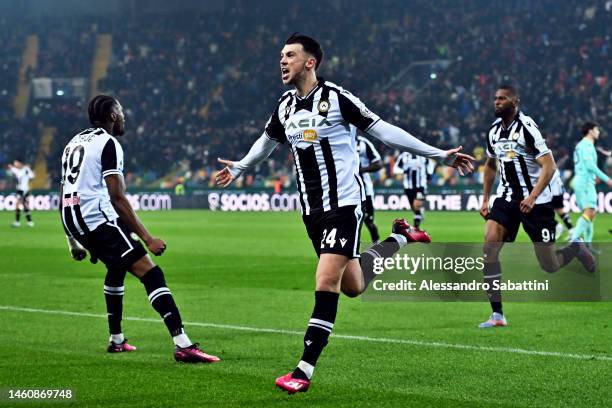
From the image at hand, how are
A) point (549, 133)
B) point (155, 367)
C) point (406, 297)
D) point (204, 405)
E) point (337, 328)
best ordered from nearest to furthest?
point (204, 405)
point (155, 367)
point (337, 328)
point (406, 297)
point (549, 133)

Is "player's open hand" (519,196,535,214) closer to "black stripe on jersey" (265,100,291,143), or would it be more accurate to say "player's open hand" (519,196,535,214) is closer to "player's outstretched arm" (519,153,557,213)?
"player's outstretched arm" (519,153,557,213)

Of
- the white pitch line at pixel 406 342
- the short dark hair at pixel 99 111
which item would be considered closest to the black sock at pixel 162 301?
the short dark hair at pixel 99 111

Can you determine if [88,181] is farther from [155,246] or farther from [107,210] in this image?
[155,246]

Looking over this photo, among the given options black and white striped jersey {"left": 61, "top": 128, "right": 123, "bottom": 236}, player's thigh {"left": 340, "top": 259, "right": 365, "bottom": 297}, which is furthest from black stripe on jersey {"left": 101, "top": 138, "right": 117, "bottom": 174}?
player's thigh {"left": 340, "top": 259, "right": 365, "bottom": 297}

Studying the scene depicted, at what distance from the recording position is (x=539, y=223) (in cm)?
1097

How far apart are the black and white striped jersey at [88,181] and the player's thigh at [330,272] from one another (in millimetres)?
2127

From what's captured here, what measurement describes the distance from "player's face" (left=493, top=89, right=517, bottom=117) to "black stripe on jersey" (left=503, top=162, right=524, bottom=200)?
1.87 ft

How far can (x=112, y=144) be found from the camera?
27.7 feet

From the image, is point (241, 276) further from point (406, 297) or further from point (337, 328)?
point (337, 328)

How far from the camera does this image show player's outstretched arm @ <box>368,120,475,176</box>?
7.16 m

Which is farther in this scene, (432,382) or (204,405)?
(432,382)

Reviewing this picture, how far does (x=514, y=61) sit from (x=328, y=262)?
40099mm

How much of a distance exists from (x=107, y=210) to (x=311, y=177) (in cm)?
201

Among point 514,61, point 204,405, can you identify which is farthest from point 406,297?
point 514,61
